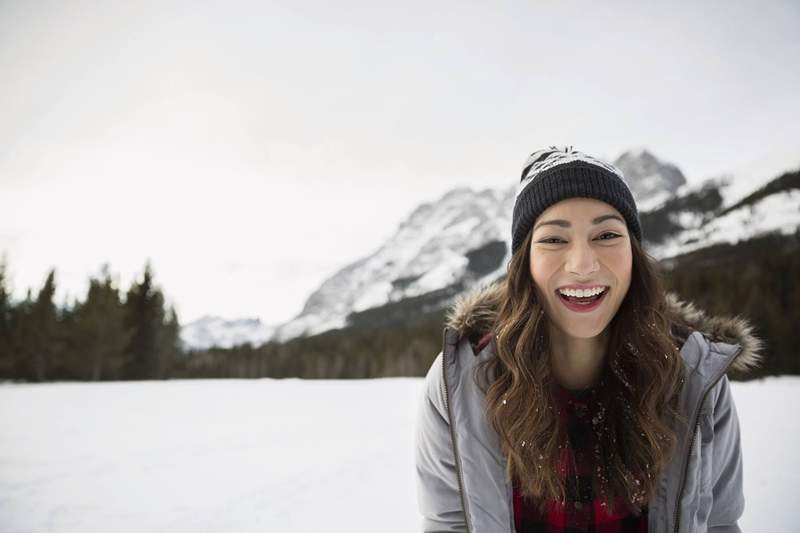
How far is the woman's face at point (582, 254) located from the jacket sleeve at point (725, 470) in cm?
64

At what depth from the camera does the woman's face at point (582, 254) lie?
5.02 feet

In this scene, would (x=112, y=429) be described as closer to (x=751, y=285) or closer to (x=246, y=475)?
(x=246, y=475)

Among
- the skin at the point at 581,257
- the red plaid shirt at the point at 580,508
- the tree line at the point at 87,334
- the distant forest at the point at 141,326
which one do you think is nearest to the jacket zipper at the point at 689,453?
the red plaid shirt at the point at 580,508

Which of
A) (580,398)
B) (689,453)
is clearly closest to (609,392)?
(580,398)

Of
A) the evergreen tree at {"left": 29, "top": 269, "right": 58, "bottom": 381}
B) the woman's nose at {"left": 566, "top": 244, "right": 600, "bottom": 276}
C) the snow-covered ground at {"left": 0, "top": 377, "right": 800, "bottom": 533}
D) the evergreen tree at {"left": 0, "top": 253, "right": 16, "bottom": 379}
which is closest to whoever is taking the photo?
the woman's nose at {"left": 566, "top": 244, "right": 600, "bottom": 276}

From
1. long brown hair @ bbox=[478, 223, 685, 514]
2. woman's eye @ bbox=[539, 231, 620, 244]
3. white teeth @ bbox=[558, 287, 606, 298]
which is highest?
woman's eye @ bbox=[539, 231, 620, 244]

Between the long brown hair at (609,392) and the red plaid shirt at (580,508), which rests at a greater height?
the long brown hair at (609,392)

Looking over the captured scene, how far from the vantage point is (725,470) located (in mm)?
1667

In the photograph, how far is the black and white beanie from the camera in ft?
5.31

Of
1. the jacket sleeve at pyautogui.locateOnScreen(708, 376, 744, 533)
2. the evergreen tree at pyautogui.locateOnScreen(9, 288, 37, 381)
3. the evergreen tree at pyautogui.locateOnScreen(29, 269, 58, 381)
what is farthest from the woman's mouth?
the evergreen tree at pyautogui.locateOnScreen(29, 269, 58, 381)

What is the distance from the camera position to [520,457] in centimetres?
157

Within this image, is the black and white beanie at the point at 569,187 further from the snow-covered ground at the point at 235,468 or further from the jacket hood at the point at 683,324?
the snow-covered ground at the point at 235,468

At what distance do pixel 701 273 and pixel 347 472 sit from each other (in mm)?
41286

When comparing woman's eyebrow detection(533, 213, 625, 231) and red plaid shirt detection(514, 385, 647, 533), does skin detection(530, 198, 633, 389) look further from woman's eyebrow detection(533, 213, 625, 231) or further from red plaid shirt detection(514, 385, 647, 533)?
red plaid shirt detection(514, 385, 647, 533)
